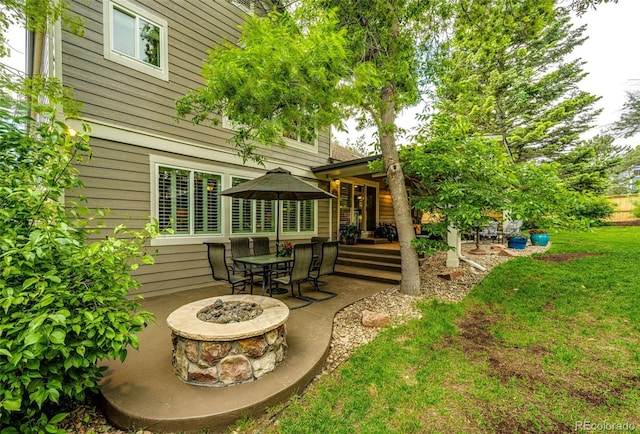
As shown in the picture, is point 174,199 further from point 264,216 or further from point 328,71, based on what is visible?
point 328,71

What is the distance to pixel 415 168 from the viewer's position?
484 centimetres

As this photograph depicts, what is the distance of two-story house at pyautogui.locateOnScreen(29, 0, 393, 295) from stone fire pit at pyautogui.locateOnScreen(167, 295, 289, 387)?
1901 mm

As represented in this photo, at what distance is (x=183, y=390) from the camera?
2346mm

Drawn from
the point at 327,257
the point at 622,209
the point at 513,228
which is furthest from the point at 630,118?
the point at 327,257

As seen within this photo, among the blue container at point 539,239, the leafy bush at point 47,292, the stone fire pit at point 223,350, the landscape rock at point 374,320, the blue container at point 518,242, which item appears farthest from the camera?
the blue container at point 539,239

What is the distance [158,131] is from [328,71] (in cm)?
366

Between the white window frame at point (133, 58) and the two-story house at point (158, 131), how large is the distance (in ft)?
0.05

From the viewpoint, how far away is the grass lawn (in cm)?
215

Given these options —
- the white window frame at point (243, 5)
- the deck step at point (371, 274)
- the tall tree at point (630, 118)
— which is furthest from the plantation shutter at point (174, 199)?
the tall tree at point (630, 118)

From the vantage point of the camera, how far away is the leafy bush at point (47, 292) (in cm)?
157

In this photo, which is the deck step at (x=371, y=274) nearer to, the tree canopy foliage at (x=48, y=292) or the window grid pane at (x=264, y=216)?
the window grid pane at (x=264, y=216)

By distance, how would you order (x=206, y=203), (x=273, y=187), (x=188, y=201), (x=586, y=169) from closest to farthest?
(x=273, y=187) < (x=188, y=201) < (x=206, y=203) < (x=586, y=169)

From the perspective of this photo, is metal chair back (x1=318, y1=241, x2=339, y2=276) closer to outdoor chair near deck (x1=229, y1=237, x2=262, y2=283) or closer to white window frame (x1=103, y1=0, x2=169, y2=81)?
outdoor chair near deck (x1=229, y1=237, x2=262, y2=283)

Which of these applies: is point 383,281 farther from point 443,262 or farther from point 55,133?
point 55,133
